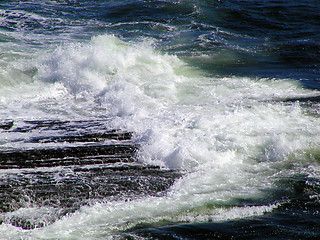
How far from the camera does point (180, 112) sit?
664 centimetres

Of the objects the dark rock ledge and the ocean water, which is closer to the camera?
the ocean water

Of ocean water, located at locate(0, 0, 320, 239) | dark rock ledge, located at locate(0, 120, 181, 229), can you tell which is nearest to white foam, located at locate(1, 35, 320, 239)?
ocean water, located at locate(0, 0, 320, 239)

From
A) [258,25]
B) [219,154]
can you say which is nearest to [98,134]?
[219,154]

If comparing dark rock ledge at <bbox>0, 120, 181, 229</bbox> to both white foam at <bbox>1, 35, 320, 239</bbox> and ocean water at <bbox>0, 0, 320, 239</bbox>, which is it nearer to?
ocean water at <bbox>0, 0, 320, 239</bbox>

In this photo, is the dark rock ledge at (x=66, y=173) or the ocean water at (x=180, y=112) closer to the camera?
the ocean water at (x=180, y=112)

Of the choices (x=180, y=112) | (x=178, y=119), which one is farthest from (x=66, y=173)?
(x=180, y=112)

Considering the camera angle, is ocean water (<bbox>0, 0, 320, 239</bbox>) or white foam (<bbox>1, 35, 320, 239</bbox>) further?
white foam (<bbox>1, 35, 320, 239</bbox>)

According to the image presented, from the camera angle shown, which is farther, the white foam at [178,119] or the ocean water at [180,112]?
the white foam at [178,119]

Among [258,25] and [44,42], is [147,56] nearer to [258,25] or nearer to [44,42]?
[44,42]

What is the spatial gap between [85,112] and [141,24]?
308 inches

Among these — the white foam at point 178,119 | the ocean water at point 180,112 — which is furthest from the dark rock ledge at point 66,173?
the white foam at point 178,119

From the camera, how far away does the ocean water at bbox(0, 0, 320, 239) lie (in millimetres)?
3664

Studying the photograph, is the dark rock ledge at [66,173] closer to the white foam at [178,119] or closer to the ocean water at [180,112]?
the ocean water at [180,112]

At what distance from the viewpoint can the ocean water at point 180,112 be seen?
3664mm
